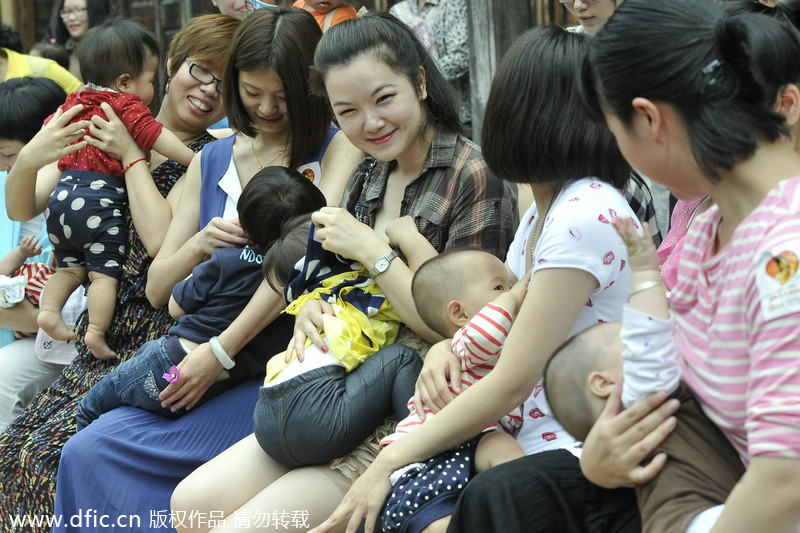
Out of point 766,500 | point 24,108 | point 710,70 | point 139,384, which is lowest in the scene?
point 139,384

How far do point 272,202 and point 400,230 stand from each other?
1.85 feet

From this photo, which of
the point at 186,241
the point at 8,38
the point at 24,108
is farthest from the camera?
the point at 8,38

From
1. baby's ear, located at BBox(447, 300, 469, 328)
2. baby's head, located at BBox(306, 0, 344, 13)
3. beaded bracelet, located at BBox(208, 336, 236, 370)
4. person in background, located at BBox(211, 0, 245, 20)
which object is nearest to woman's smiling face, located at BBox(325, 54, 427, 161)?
baby's ear, located at BBox(447, 300, 469, 328)

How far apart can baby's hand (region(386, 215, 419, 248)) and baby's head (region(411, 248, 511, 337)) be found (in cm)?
25

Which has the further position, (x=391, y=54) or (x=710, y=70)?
(x=391, y=54)

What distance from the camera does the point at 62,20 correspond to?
647cm

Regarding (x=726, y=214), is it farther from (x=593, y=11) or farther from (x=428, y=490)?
(x=593, y=11)

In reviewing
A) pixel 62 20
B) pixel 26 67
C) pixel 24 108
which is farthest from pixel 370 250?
pixel 62 20

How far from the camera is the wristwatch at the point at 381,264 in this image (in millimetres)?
2459

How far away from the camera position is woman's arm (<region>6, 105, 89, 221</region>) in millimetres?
3531

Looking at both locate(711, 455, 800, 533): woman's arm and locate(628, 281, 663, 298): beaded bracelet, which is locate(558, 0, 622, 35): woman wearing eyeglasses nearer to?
locate(628, 281, 663, 298): beaded bracelet

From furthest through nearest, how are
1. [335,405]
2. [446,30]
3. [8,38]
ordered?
[8,38] < [446,30] < [335,405]

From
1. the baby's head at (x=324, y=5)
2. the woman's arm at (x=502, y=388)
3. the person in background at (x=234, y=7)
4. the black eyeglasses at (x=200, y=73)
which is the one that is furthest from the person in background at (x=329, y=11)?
the woman's arm at (x=502, y=388)

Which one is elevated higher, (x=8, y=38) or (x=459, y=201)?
(x=459, y=201)
